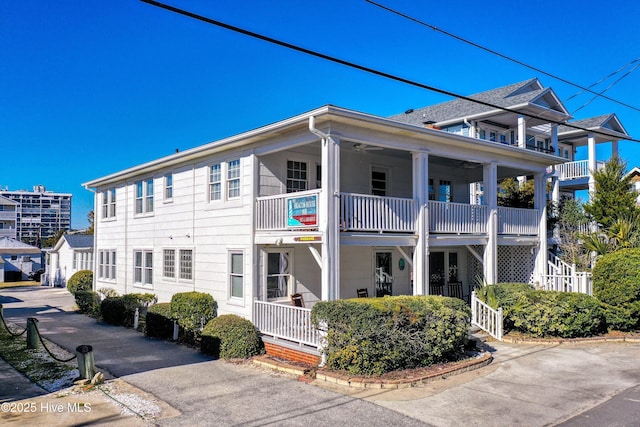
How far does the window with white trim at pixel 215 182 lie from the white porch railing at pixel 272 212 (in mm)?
2222

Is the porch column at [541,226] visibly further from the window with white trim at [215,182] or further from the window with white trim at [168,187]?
the window with white trim at [168,187]

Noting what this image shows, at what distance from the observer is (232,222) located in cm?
1470

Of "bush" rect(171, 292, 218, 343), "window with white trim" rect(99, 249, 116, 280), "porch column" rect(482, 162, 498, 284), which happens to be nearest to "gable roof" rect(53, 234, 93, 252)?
"window with white trim" rect(99, 249, 116, 280)

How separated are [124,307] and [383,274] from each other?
9288 millimetres

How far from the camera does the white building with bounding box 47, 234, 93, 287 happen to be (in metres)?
31.4

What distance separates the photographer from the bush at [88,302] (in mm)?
20219

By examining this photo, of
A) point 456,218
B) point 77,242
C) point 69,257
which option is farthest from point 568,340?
point 69,257

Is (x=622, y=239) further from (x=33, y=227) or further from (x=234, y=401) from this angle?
(x=33, y=227)

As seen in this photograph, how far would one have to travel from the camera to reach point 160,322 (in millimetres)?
15078

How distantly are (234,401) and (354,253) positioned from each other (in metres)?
7.51

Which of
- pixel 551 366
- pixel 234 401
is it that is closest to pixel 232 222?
pixel 234 401

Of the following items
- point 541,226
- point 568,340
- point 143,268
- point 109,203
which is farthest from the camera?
point 109,203

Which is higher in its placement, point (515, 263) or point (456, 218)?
point (456, 218)

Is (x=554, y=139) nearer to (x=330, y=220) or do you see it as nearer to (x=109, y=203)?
(x=330, y=220)
